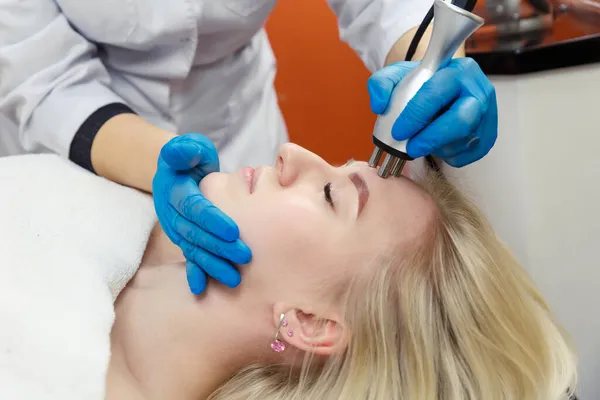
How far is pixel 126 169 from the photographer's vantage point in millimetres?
1056

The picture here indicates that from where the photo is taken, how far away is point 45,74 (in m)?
1.06

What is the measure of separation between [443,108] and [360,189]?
19 cm

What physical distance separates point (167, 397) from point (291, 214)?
34cm

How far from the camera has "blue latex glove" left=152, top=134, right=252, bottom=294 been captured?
2.57 feet

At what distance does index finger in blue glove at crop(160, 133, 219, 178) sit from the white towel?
8.5 inches

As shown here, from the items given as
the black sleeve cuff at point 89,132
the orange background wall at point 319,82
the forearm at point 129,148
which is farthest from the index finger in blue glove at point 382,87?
the orange background wall at point 319,82

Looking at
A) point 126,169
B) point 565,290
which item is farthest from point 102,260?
point 565,290

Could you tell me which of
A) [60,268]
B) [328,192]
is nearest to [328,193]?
[328,192]

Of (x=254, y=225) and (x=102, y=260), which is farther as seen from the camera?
(x=102, y=260)

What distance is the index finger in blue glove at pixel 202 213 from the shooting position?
773 mm

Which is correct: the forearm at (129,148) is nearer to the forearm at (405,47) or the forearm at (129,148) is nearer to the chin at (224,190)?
the chin at (224,190)

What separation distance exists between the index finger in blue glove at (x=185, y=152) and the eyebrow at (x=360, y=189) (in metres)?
0.24

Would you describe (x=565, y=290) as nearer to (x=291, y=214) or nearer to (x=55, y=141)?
(x=291, y=214)

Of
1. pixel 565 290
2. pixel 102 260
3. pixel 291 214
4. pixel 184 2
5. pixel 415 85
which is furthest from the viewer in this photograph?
pixel 565 290
